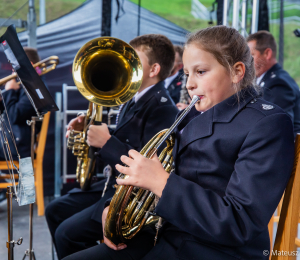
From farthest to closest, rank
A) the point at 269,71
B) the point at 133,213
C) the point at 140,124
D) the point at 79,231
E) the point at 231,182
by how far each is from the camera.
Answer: the point at 269,71 → the point at 140,124 → the point at 79,231 → the point at 133,213 → the point at 231,182

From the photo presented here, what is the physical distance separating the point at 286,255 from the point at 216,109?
452 mm

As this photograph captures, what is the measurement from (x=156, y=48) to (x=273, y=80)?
1.28 metres

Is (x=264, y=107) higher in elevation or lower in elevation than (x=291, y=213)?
higher

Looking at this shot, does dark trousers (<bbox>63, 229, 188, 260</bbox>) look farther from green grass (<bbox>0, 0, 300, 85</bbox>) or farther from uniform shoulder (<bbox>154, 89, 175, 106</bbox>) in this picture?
green grass (<bbox>0, 0, 300, 85</bbox>)

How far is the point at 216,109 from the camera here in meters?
0.97

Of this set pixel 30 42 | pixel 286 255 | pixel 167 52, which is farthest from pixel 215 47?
pixel 30 42

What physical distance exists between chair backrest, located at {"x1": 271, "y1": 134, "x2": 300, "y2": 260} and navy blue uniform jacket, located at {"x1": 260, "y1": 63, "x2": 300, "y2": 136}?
5.47 feet

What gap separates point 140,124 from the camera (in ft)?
5.06

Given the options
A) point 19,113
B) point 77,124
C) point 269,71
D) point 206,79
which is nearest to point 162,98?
point 77,124

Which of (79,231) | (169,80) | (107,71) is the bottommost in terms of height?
(79,231)

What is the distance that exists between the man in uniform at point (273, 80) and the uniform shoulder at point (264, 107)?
1506 mm

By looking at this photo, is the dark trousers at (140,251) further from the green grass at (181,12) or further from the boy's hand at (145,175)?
the green grass at (181,12)

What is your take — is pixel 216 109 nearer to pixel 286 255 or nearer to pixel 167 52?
pixel 286 255

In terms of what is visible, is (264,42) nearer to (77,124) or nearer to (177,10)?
(177,10)
